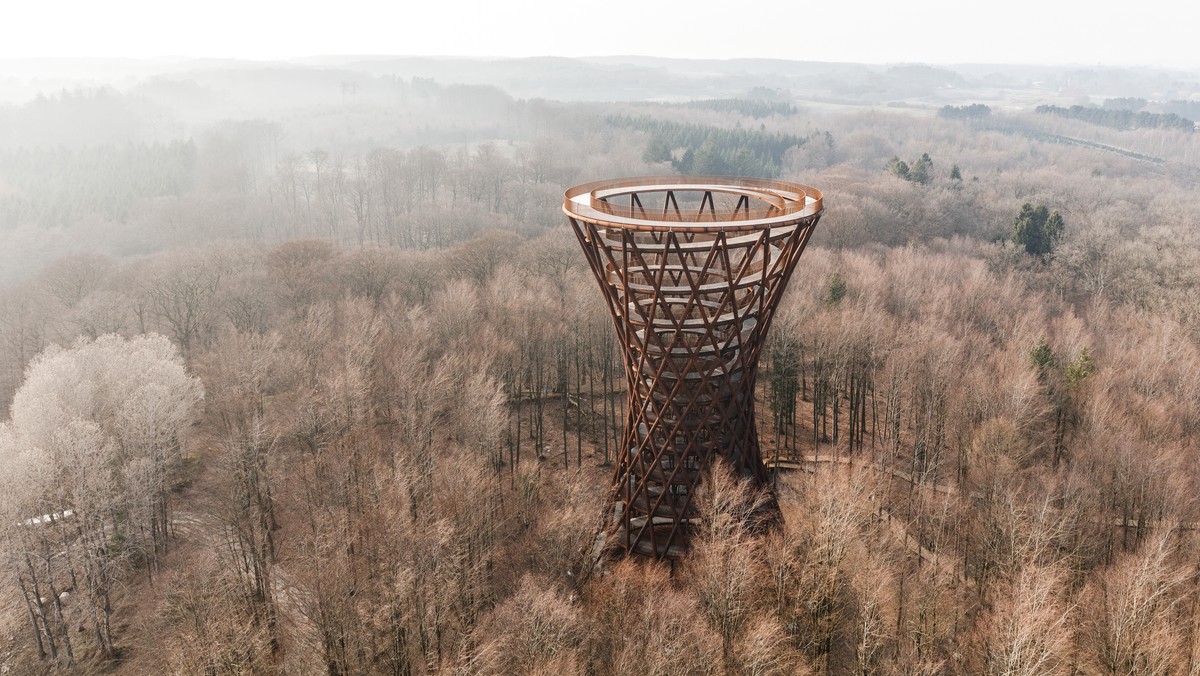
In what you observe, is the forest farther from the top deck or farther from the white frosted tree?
the top deck

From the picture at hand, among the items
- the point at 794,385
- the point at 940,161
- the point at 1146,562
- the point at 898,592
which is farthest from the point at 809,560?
the point at 940,161

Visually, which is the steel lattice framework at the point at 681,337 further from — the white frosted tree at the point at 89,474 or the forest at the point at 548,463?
the white frosted tree at the point at 89,474

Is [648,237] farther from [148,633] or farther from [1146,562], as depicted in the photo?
[148,633]

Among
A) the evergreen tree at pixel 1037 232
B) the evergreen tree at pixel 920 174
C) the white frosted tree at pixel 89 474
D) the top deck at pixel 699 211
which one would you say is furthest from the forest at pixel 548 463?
the evergreen tree at pixel 920 174

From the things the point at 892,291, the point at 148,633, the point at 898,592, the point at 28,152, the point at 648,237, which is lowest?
the point at 148,633

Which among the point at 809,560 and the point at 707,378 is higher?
the point at 707,378

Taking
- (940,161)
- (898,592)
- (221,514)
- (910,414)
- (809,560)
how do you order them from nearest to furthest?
(809,560)
(898,592)
(221,514)
(910,414)
(940,161)
